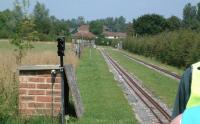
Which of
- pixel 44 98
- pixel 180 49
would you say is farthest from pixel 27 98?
pixel 180 49

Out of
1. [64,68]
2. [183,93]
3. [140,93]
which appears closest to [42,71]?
[64,68]

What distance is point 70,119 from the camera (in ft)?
27.6

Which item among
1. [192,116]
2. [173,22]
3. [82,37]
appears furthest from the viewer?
[173,22]

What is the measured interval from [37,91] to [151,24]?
128 m

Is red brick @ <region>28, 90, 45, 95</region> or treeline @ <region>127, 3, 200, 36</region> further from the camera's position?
treeline @ <region>127, 3, 200, 36</region>

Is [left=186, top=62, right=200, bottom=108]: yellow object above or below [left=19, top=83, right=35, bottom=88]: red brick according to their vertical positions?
above

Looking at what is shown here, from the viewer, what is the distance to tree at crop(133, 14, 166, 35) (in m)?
134

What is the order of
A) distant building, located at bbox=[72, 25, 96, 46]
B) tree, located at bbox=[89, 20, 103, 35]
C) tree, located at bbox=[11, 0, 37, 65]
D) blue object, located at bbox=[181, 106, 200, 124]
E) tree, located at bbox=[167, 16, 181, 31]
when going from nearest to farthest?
1. blue object, located at bbox=[181, 106, 200, 124]
2. tree, located at bbox=[11, 0, 37, 65]
3. distant building, located at bbox=[72, 25, 96, 46]
4. tree, located at bbox=[167, 16, 181, 31]
5. tree, located at bbox=[89, 20, 103, 35]

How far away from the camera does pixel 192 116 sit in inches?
47.3

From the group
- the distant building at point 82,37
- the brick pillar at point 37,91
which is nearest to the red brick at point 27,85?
the brick pillar at point 37,91

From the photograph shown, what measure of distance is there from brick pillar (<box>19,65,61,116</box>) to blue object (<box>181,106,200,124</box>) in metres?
7.02

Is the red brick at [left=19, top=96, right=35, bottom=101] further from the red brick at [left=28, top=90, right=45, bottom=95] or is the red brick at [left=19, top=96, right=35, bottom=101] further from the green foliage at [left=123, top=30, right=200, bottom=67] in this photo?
the green foliage at [left=123, top=30, right=200, bottom=67]

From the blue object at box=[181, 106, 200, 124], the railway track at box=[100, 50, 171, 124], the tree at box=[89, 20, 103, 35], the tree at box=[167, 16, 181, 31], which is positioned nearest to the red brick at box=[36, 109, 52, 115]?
the railway track at box=[100, 50, 171, 124]

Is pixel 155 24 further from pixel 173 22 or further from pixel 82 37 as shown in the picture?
pixel 82 37
